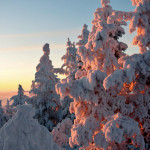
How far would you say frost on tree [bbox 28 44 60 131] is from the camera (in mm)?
25984

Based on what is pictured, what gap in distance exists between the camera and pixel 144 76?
679 centimetres

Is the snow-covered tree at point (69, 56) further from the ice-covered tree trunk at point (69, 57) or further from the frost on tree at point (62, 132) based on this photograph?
the frost on tree at point (62, 132)

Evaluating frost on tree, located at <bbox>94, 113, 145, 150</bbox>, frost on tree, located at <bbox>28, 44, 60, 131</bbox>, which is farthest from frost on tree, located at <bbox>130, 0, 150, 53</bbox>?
frost on tree, located at <bbox>28, 44, 60, 131</bbox>

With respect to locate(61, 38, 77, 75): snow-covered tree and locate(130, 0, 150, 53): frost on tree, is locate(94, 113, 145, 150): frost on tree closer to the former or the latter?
locate(130, 0, 150, 53): frost on tree

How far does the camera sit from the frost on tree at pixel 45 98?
26.0m

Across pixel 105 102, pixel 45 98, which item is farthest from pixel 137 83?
pixel 45 98

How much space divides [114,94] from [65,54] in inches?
895

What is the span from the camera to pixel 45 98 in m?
26.6

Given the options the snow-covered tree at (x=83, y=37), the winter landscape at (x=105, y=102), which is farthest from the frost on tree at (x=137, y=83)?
the snow-covered tree at (x=83, y=37)

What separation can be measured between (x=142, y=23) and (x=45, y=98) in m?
21.1

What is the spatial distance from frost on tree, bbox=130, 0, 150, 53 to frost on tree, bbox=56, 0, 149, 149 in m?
0.43

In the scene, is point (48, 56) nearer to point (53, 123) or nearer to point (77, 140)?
point (53, 123)

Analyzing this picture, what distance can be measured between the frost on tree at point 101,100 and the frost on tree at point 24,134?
3.93 feet

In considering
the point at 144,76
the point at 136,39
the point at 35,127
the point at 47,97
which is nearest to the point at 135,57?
the point at 144,76
